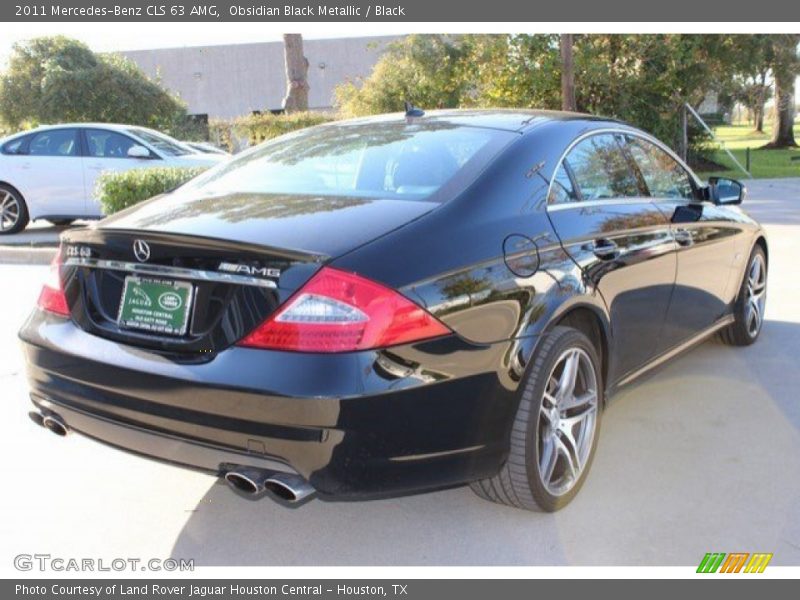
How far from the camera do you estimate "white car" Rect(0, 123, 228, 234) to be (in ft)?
36.7

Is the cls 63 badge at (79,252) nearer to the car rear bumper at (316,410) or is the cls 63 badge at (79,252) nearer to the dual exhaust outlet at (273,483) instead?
the car rear bumper at (316,410)

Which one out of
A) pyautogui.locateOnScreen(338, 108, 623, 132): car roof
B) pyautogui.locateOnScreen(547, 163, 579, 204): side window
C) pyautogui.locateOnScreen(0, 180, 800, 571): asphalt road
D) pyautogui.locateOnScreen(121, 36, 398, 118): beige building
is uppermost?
pyautogui.locateOnScreen(121, 36, 398, 118): beige building

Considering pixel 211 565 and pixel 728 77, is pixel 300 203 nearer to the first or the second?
pixel 211 565

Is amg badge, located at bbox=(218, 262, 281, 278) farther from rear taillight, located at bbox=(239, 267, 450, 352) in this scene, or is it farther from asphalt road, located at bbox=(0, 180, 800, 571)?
asphalt road, located at bbox=(0, 180, 800, 571)

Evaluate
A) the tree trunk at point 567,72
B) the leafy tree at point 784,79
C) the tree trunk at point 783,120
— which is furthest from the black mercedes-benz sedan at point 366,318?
the tree trunk at point 783,120

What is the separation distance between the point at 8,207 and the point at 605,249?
33.8 ft

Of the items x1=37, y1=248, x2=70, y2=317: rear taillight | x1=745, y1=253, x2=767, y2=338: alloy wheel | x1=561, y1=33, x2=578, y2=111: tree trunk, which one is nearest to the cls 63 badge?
x1=37, y1=248, x2=70, y2=317: rear taillight

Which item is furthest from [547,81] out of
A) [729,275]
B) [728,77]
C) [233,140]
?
[729,275]

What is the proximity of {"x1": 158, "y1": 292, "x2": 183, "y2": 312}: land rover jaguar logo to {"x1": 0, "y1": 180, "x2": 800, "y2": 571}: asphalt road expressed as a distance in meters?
0.97

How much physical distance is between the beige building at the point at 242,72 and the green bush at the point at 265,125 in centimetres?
2075

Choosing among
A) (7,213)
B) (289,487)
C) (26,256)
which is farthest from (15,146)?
(289,487)

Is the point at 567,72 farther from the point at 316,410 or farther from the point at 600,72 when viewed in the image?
the point at 316,410

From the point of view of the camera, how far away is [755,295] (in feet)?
18.2

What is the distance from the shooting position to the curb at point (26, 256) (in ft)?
30.6
